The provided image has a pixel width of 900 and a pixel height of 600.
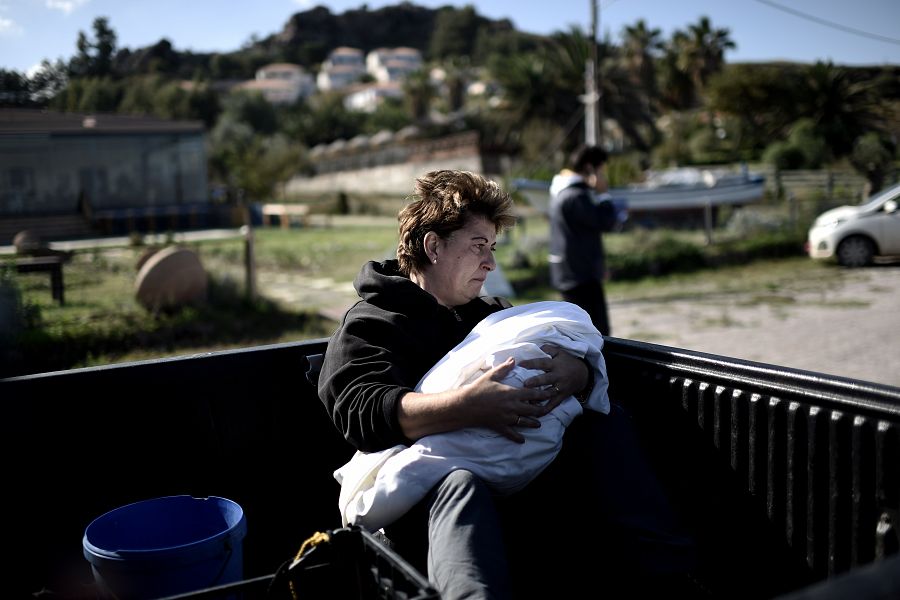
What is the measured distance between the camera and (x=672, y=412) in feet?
7.63

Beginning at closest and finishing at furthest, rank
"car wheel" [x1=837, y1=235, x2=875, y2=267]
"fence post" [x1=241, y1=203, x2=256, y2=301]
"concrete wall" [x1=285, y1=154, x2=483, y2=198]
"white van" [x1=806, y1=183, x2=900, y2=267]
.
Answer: "fence post" [x1=241, y1=203, x2=256, y2=301] < "white van" [x1=806, y1=183, x2=900, y2=267] < "car wheel" [x1=837, y1=235, x2=875, y2=267] < "concrete wall" [x1=285, y1=154, x2=483, y2=198]

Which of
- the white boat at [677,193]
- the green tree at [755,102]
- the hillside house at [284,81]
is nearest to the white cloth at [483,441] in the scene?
the white boat at [677,193]

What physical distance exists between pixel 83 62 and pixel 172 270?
4.49 m

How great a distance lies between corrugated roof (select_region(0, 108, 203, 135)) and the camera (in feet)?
37.0

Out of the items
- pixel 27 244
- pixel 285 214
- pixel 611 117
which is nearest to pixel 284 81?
pixel 611 117

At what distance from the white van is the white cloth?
14.1m

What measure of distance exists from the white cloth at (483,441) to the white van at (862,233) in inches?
555

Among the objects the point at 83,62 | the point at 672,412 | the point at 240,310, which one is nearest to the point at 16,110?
the point at 83,62

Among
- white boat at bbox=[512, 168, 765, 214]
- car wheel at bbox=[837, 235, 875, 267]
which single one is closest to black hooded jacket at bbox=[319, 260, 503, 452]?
car wheel at bbox=[837, 235, 875, 267]

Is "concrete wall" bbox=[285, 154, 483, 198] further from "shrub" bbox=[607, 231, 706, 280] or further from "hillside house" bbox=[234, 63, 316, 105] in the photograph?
"hillside house" bbox=[234, 63, 316, 105]

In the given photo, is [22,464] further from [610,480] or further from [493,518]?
[610,480]

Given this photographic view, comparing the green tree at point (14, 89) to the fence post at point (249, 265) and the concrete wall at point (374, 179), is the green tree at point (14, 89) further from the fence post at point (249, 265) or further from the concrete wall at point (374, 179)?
the concrete wall at point (374, 179)

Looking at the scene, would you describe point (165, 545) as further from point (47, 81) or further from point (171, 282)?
point (47, 81)

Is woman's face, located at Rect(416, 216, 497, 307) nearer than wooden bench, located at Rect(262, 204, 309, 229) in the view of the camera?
Yes
